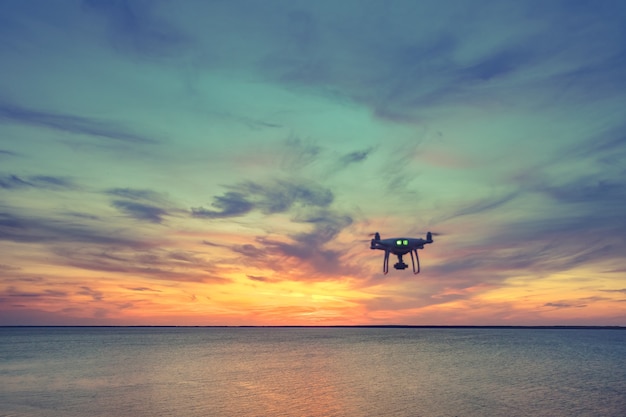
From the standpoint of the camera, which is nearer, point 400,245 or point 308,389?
point 400,245

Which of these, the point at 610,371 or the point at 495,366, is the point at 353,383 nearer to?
the point at 495,366

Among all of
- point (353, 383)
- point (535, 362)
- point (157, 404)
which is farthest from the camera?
point (535, 362)

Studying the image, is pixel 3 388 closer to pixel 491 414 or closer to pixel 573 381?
pixel 491 414

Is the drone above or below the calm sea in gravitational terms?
above

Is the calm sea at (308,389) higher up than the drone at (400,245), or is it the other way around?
the drone at (400,245)

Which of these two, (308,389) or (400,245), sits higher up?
(400,245)

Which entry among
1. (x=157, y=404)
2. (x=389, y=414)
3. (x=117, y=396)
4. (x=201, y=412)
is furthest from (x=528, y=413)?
(x=117, y=396)

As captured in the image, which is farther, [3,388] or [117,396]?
[3,388]

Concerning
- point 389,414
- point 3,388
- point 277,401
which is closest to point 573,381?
point 389,414

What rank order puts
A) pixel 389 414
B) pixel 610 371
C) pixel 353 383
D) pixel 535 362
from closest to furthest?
pixel 389 414 < pixel 353 383 < pixel 610 371 < pixel 535 362
